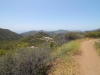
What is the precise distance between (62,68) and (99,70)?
7.24 feet

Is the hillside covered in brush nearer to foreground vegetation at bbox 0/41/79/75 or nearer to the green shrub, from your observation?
foreground vegetation at bbox 0/41/79/75

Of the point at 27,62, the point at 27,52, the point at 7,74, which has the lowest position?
the point at 7,74

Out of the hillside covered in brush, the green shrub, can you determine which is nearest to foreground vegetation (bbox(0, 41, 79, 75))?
the green shrub

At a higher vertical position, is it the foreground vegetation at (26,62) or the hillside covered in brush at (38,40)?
the foreground vegetation at (26,62)

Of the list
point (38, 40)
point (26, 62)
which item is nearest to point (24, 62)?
point (26, 62)

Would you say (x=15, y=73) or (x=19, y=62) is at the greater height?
(x=19, y=62)

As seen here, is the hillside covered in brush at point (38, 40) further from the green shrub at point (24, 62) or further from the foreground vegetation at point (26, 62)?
the green shrub at point (24, 62)

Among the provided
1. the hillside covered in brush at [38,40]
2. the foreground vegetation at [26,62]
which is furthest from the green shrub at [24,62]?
the hillside covered in brush at [38,40]

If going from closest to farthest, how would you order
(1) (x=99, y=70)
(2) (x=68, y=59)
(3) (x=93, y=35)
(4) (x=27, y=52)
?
(1) (x=99, y=70) < (4) (x=27, y=52) < (2) (x=68, y=59) < (3) (x=93, y=35)

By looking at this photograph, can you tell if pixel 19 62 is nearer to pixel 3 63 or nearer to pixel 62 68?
pixel 3 63

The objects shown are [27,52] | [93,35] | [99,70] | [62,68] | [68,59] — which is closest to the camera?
[99,70]

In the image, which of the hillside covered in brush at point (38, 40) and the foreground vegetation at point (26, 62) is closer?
the foreground vegetation at point (26, 62)

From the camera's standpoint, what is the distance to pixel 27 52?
30.4ft

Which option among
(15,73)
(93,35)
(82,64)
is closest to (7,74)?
(15,73)
